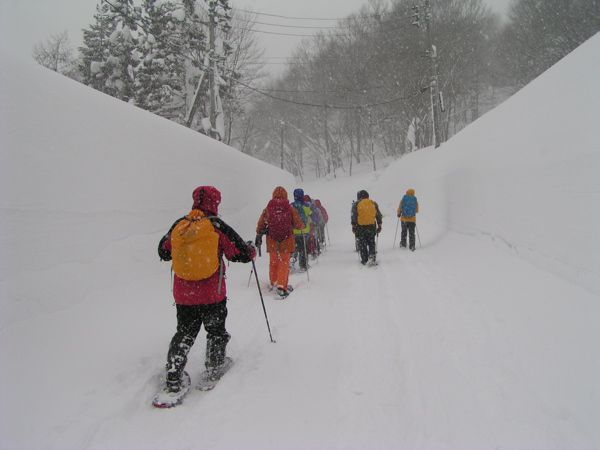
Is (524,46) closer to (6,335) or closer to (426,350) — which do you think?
(426,350)

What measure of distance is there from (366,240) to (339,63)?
31.5m

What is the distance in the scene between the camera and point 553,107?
17.9 feet

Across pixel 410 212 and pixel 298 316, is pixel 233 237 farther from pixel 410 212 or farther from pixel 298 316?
pixel 410 212

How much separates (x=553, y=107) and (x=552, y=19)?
1132 inches

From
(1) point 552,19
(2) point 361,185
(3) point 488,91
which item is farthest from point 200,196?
(3) point 488,91

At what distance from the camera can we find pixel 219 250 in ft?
10.7

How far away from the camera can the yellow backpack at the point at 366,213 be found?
802 cm

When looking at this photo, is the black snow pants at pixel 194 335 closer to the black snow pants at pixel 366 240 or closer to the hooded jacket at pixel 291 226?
the hooded jacket at pixel 291 226

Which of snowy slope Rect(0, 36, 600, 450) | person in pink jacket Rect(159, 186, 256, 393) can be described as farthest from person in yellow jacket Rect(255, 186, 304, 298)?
person in pink jacket Rect(159, 186, 256, 393)

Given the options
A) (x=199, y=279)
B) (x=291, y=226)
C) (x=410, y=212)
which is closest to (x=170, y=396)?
(x=199, y=279)

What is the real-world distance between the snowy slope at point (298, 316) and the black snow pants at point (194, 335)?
0.84ft

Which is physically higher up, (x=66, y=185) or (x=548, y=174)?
(x=66, y=185)

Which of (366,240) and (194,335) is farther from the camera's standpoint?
(366,240)

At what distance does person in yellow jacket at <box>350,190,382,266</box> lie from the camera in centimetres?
803
